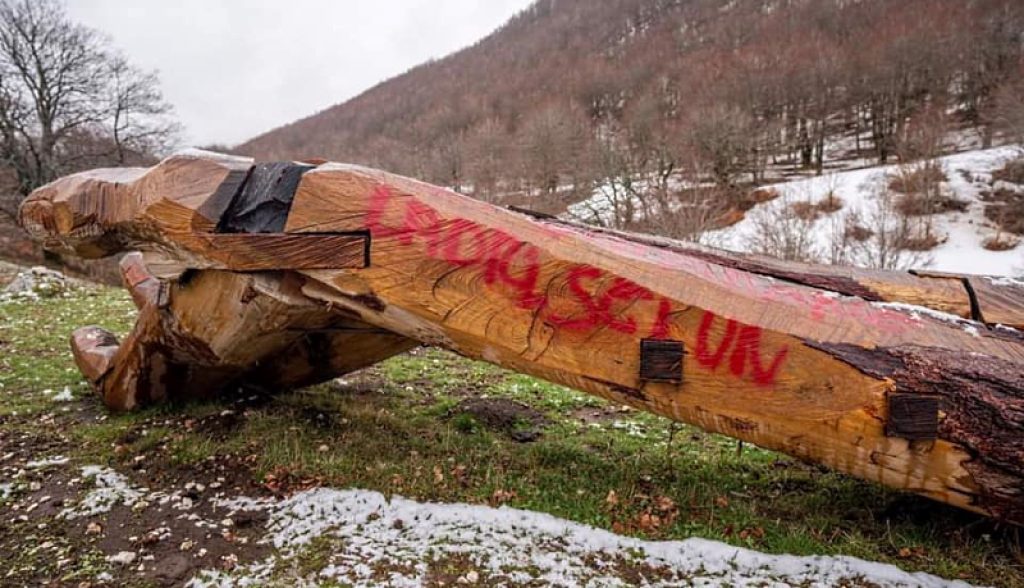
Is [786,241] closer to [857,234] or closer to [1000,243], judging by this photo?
[857,234]

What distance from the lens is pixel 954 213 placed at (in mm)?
28594

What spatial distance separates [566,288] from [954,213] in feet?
114

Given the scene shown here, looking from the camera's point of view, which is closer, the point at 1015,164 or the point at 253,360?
the point at 253,360

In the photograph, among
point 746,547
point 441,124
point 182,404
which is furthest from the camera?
point 441,124

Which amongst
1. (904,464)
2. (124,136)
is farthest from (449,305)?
(124,136)

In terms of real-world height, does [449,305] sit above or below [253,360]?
above

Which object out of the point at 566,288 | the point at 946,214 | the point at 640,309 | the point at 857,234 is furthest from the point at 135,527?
the point at 946,214

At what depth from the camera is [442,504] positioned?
3248 millimetres

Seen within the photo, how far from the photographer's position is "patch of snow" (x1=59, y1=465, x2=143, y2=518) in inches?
131

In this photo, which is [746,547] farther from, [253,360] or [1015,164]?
[1015,164]

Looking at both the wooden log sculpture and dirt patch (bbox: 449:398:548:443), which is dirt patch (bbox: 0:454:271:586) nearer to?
the wooden log sculpture

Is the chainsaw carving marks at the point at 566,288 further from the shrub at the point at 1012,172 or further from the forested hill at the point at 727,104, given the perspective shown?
the shrub at the point at 1012,172

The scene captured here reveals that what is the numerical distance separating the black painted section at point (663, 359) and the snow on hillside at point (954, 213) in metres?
20.1

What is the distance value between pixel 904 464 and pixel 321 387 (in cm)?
494
